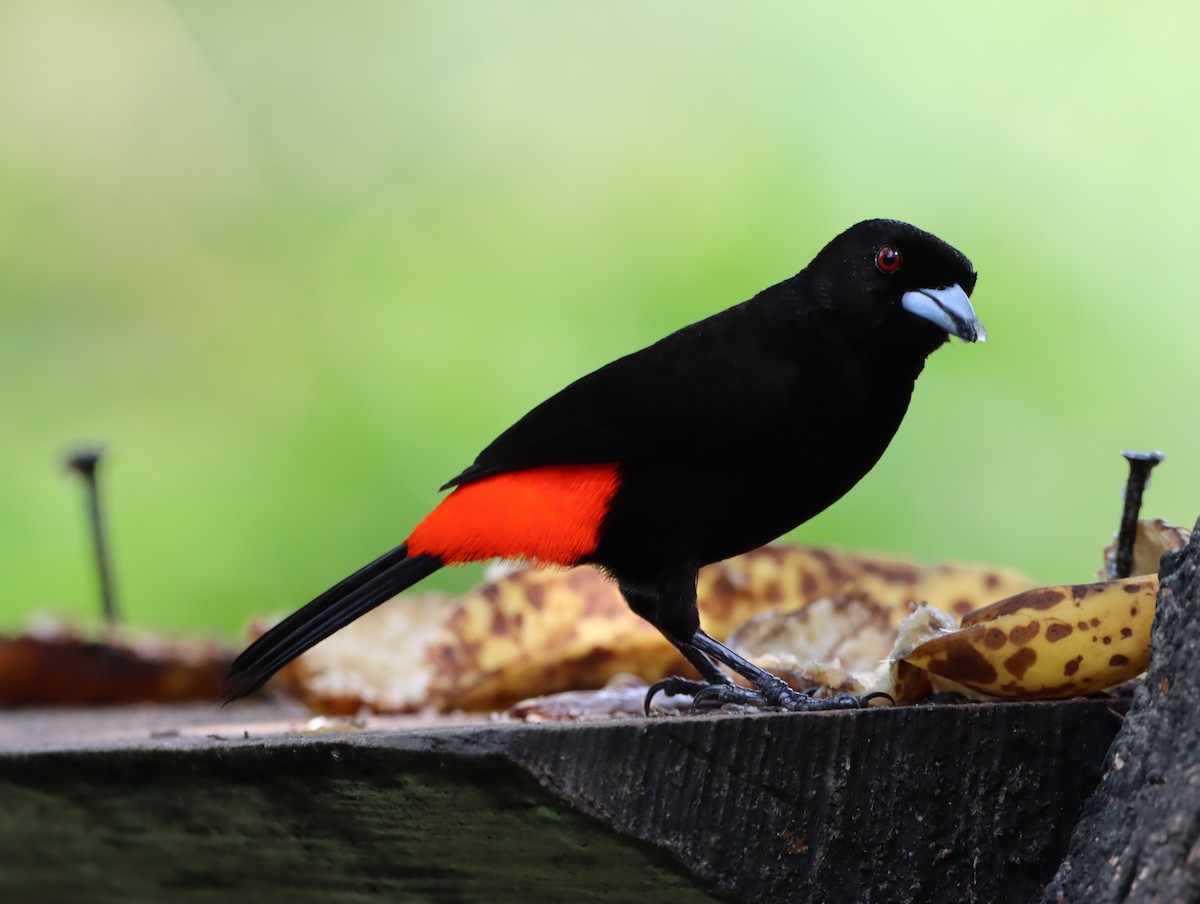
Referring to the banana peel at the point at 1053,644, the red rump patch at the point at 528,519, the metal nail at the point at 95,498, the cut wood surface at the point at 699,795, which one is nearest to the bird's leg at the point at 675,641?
the red rump patch at the point at 528,519

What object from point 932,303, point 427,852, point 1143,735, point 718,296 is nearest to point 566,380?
point 718,296

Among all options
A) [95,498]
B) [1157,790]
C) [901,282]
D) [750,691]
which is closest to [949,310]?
[901,282]

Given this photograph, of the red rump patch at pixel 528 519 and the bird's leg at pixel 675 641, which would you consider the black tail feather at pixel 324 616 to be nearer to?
the red rump patch at pixel 528 519

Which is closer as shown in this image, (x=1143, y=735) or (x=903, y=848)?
(x=1143, y=735)

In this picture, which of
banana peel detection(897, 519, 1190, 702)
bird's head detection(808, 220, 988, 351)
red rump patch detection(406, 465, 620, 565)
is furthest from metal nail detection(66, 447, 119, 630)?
banana peel detection(897, 519, 1190, 702)

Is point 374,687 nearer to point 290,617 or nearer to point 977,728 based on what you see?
point 290,617
